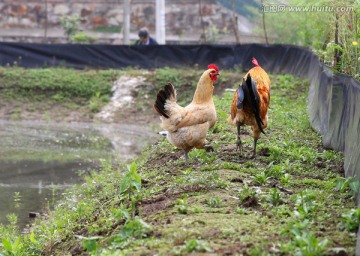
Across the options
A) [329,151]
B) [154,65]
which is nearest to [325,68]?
[329,151]

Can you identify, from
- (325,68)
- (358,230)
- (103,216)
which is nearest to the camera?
(358,230)

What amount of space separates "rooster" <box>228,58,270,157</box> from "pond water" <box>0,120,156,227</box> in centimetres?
328

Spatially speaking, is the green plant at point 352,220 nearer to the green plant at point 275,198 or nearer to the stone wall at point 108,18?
the green plant at point 275,198

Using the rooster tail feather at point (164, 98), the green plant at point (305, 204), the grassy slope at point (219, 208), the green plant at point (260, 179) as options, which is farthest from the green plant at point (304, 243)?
the rooster tail feather at point (164, 98)

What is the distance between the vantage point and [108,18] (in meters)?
35.6

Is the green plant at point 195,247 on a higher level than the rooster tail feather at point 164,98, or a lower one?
lower

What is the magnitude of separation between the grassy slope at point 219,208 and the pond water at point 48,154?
98cm

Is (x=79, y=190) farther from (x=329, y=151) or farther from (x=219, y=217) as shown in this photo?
(x=219, y=217)

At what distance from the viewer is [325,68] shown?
13852 millimetres

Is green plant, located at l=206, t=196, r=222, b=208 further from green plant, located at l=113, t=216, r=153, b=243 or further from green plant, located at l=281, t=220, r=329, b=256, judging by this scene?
green plant, located at l=281, t=220, r=329, b=256

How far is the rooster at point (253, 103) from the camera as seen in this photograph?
31.7 feet

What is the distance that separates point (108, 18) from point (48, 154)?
764 inches

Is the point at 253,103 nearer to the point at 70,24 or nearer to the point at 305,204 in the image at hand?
the point at 305,204

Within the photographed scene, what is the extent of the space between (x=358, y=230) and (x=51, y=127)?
52.3 feet
